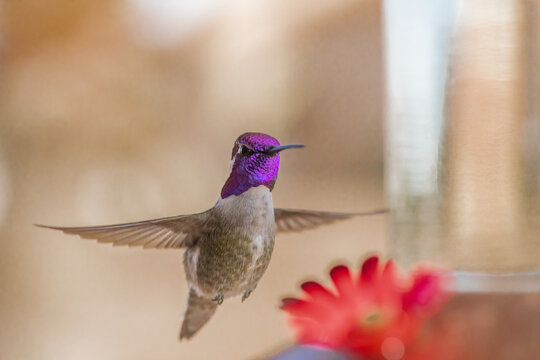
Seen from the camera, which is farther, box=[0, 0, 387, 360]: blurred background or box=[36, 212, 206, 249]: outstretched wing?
box=[0, 0, 387, 360]: blurred background

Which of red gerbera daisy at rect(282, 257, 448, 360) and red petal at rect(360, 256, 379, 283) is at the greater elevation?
red petal at rect(360, 256, 379, 283)

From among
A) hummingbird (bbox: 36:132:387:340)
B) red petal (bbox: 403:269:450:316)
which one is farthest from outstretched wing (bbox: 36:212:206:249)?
red petal (bbox: 403:269:450:316)

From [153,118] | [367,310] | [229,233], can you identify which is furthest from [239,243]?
[153,118]

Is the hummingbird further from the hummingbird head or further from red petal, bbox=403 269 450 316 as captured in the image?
red petal, bbox=403 269 450 316

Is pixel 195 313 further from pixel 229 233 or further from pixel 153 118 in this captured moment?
pixel 153 118

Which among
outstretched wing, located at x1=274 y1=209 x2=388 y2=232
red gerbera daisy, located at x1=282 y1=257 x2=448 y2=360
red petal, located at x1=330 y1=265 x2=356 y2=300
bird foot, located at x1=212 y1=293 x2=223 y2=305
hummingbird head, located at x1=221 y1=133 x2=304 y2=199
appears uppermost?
hummingbird head, located at x1=221 y1=133 x2=304 y2=199

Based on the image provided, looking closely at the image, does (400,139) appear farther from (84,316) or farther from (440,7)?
(84,316)

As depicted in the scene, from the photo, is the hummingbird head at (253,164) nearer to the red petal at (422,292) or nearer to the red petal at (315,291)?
the red petal at (315,291)

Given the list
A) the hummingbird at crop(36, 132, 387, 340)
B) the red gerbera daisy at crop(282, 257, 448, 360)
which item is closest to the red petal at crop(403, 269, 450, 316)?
the red gerbera daisy at crop(282, 257, 448, 360)
